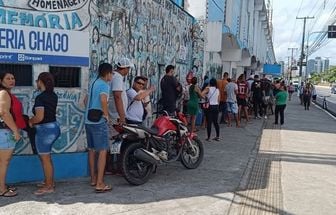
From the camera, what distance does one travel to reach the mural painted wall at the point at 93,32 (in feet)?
20.4

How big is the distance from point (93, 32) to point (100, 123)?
1608 mm

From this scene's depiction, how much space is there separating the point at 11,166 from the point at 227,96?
9120 millimetres

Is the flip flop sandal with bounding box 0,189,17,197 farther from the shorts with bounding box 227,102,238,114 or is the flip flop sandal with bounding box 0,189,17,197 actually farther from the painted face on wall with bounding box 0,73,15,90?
the shorts with bounding box 227,102,238,114

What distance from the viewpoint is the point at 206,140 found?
11.1 m

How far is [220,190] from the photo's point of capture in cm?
657

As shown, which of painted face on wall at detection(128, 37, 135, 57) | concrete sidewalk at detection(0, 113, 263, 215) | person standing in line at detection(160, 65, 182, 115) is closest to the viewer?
concrete sidewalk at detection(0, 113, 263, 215)

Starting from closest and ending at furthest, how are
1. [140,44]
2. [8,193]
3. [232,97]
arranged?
[8,193] → [140,44] → [232,97]

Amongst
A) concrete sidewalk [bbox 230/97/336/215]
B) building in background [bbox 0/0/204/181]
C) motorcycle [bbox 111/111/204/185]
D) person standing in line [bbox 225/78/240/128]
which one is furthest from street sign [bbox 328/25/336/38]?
motorcycle [bbox 111/111/204/185]

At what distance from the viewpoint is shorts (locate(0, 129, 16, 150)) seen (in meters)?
Result: 5.62

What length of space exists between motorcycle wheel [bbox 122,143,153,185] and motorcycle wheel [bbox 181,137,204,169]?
3.70 feet

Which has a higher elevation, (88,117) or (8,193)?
(88,117)

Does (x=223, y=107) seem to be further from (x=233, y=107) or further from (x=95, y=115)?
(x=95, y=115)

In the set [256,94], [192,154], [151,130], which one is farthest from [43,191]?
[256,94]

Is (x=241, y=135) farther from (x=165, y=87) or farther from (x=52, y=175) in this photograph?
(x=52, y=175)
